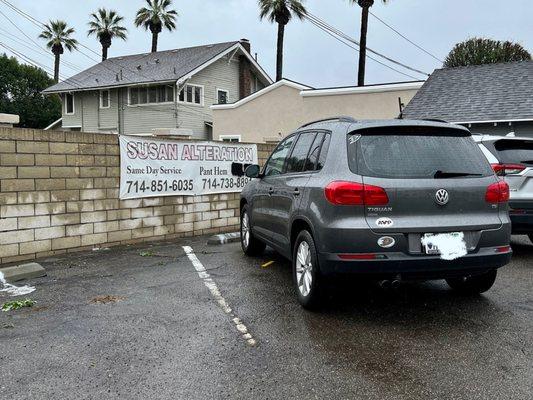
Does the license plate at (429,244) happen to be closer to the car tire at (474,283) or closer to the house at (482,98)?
the car tire at (474,283)

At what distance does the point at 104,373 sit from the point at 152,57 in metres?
33.3

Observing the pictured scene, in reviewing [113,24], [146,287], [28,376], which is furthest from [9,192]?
[113,24]

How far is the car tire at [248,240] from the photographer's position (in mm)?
7237

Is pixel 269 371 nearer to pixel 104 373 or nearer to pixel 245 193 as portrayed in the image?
pixel 104 373

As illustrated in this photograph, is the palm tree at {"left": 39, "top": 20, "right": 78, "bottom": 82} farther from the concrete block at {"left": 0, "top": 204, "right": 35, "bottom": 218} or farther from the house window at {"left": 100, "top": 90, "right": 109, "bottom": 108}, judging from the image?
the concrete block at {"left": 0, "top": 204, "right": 35, "bottom": 218}

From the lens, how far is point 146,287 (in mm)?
5730

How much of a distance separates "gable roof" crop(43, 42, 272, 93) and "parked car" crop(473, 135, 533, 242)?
23.6m

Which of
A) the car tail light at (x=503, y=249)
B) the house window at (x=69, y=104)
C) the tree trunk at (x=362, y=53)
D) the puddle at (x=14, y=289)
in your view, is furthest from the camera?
the house window at (x=69, y=104)

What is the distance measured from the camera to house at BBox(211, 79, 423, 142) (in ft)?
68.3

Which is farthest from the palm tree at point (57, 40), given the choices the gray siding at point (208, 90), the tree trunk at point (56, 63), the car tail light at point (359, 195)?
the car tail light at point (359, 195)

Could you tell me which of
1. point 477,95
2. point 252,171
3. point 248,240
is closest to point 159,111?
point 477,95

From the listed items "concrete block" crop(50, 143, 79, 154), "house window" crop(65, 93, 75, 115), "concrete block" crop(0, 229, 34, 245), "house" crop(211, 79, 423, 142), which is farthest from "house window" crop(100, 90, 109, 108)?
"concrete block" crop(0, 229, 34, 245)

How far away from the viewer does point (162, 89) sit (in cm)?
3023

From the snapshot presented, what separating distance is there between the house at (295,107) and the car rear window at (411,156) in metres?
15.0
